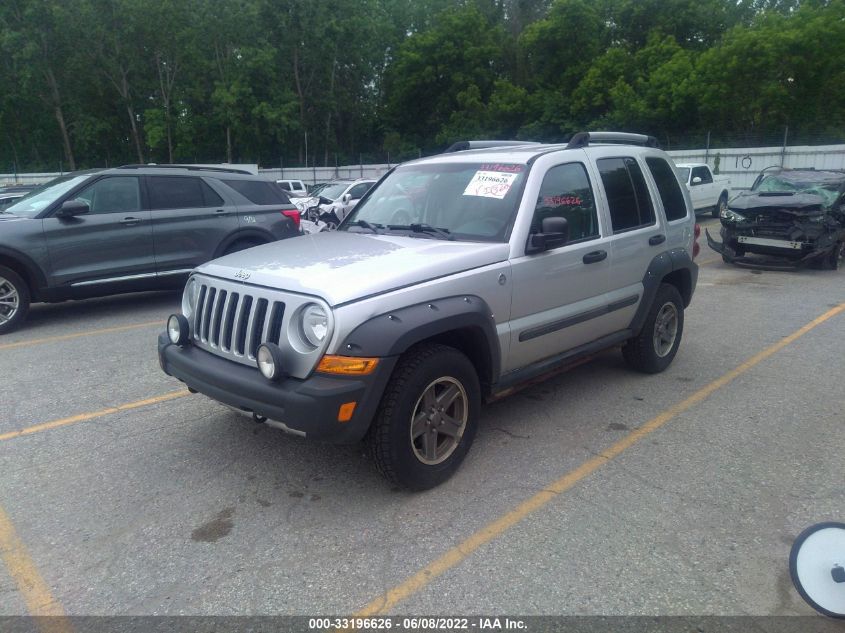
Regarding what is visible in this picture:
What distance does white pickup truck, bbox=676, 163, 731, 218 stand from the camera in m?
19.5

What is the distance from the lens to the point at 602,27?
42.7 meters

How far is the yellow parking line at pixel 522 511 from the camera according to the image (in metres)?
3.03

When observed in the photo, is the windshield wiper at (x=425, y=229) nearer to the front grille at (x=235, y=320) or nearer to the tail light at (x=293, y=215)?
the front grille at (x=235, y=320)

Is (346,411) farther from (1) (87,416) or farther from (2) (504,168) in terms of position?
(1) (87,416)

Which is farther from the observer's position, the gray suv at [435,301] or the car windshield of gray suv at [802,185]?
the car windshield of gray suv at [802,185]

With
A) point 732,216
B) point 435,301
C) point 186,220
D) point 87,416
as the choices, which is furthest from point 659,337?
point 732,216

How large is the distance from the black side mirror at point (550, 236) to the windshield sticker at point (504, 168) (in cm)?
49

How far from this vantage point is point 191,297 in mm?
4297

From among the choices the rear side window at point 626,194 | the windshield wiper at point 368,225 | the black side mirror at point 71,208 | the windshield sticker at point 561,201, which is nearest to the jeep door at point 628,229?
the rear side window at point 626,194

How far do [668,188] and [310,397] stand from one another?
4.19 meters

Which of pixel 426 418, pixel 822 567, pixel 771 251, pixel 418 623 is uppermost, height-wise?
pixel 426 418

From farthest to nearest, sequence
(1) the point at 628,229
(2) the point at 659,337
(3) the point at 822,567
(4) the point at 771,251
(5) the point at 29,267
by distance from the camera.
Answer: (4) the point at 771,251
(5) the point at 29,267
(2) the point at 659,337
(1) the point at 628,229
(3) the point at 822,567

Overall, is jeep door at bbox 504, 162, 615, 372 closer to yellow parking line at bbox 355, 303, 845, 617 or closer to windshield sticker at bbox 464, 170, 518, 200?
windshield sticker at bbox 464, 170, 518, 200

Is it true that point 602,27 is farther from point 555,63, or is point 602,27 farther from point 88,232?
point 88,232
